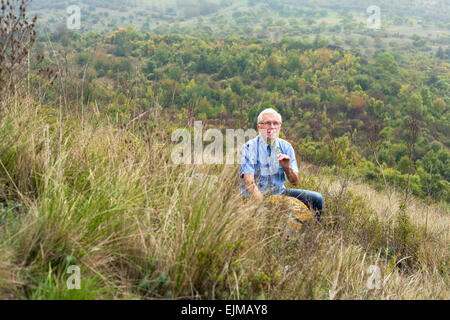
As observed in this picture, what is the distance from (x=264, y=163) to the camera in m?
3.10

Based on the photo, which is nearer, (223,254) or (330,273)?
(223,254)

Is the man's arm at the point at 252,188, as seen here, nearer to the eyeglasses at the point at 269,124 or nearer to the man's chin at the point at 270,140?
the man's chin at the point at 270,140

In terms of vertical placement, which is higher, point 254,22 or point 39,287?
point 254,22


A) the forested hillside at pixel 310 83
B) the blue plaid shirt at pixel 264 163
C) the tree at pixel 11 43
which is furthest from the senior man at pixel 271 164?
the forested hillside at pixel 310 83

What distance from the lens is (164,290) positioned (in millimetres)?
1485

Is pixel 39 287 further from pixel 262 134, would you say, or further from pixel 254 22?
pixel 254 22

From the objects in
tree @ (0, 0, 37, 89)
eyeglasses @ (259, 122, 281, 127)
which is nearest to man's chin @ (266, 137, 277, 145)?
eyeglasses @ (259, 122, 281, 127)

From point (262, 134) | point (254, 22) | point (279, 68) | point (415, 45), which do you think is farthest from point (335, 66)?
point (254, 22)

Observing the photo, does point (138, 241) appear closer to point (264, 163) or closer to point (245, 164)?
point (245, 164)

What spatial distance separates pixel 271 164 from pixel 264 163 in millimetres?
102

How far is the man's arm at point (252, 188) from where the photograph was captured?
2.36m

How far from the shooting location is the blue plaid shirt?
9.59 feet

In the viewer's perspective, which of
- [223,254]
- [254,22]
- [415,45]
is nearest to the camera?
[223,254]

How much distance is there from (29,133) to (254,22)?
146679mm
